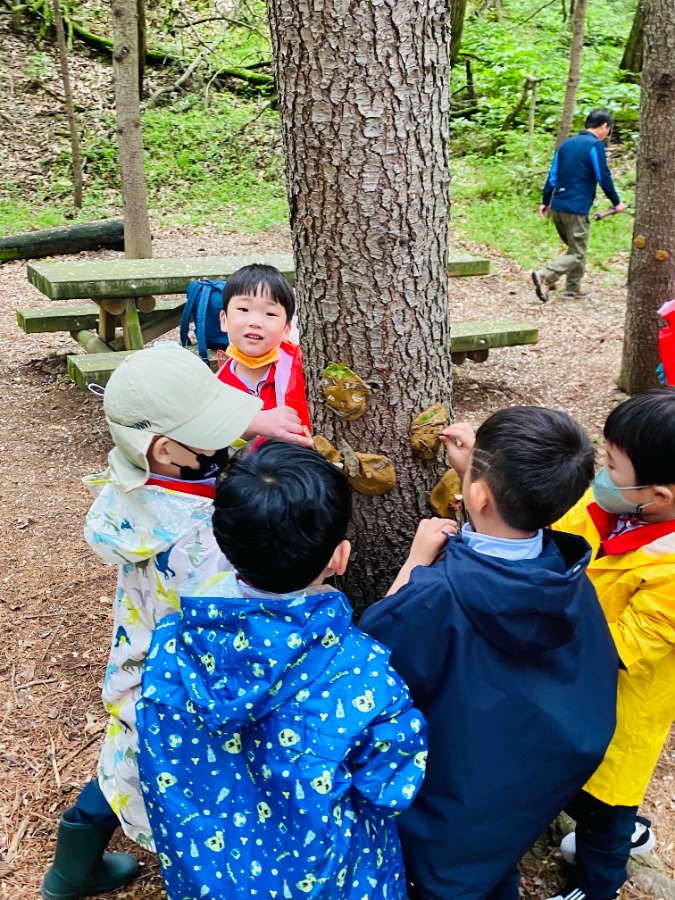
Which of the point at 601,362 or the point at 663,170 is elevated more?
the point at 663,170

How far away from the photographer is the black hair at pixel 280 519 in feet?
4.86

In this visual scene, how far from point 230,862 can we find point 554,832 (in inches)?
53.1

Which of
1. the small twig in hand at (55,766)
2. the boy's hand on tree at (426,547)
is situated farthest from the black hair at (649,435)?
the small twig in hand at (55,766)

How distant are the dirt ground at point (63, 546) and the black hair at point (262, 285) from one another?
58.6 inches

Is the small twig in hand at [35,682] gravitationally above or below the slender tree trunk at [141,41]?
below

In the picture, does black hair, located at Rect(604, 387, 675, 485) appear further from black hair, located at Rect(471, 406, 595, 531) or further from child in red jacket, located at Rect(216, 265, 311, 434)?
child in red jacket, located at Rect(216, 265, 311, 434)

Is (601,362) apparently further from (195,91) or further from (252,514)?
(195,91)

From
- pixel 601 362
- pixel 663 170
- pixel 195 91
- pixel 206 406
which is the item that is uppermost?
pixel 195 91

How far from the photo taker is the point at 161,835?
1.61m

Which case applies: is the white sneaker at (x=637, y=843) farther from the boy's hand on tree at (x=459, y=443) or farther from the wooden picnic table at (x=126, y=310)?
the wooden picnic table at (x=126, y=310)

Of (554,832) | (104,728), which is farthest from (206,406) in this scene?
(554,832)

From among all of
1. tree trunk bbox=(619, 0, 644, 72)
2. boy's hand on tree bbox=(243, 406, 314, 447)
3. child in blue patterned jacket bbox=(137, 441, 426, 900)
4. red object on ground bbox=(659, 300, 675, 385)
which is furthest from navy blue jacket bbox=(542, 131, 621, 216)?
child in blue patterned jacket bbox=(137, 441, 426, 900)

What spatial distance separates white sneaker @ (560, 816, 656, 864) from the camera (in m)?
2.36

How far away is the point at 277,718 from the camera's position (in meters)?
1.46
